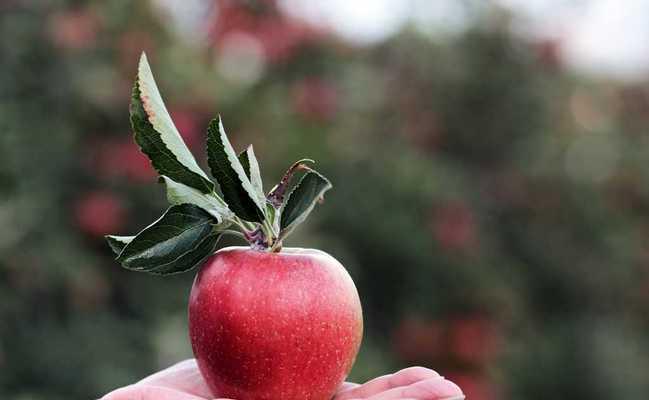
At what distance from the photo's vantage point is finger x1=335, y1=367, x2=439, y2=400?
148 centimetres

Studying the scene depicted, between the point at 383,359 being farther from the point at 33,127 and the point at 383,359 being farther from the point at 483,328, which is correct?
the point at 33,127

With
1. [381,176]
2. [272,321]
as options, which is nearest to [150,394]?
[272,321]

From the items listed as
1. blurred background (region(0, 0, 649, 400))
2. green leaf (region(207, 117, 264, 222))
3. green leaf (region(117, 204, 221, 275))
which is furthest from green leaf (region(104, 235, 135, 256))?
blurred background (region(0, 0, 649, 400))

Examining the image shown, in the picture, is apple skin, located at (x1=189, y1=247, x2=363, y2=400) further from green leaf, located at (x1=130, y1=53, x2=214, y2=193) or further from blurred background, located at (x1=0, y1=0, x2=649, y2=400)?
blurred background, located at (x1=0, y1=0, x2=649, y2=400)

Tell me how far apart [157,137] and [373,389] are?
1.76 feet

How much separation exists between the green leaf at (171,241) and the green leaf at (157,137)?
0.17 feet

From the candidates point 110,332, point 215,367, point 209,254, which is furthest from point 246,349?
point 110,332

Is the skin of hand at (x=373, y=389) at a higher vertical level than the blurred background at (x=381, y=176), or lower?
higher

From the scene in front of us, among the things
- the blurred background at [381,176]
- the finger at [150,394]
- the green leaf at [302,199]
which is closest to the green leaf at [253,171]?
the green leaf at [302,199]

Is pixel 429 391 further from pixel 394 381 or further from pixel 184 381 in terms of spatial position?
pixel 184 381

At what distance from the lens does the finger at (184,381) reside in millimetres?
1656

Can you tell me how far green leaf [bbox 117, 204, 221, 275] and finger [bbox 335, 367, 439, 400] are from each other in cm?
36

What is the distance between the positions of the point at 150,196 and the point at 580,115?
4551 millimetres

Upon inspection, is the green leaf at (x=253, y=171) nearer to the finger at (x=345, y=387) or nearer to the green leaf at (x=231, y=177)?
the green leaf at (x=231, y=177)
